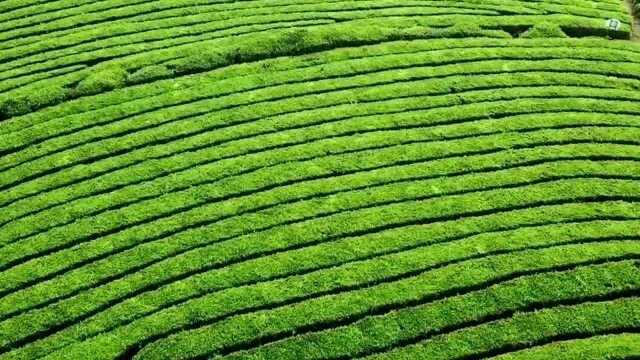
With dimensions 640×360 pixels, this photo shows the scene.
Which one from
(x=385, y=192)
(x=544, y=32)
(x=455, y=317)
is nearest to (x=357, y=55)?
(x=385, y=192)

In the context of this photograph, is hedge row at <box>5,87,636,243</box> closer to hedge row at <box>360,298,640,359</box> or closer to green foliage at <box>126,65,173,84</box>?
green foliage at <box>126,65,173,84</box>

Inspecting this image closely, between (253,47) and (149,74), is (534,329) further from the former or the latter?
(149,74)

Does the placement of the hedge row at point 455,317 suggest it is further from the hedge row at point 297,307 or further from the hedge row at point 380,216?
the hedge row at point 380,216

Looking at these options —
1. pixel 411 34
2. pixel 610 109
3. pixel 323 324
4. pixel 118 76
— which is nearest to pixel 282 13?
pixel 411 34

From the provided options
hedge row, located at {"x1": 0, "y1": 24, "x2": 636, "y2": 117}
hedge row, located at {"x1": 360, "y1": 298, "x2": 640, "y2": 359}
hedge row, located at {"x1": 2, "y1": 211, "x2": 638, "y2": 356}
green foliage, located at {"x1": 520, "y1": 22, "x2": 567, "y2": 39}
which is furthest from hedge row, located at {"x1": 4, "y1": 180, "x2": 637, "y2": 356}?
hedge row, located at {"x1": 0, "y1": 24, "x2": 636, "y2": 117}

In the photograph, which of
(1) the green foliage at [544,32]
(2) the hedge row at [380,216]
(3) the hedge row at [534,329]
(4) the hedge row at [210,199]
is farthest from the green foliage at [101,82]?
(1) the green foliage at [544,32]

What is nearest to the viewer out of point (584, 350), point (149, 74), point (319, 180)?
point (584, 350)

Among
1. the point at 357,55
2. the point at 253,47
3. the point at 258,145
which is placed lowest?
the point at 258,145

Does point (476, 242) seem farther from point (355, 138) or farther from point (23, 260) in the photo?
point (23, 260)

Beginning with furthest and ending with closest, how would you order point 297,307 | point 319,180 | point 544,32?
point 544,32
point 319,180
point 297,307

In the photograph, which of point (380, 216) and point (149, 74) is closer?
point (380, 216)
